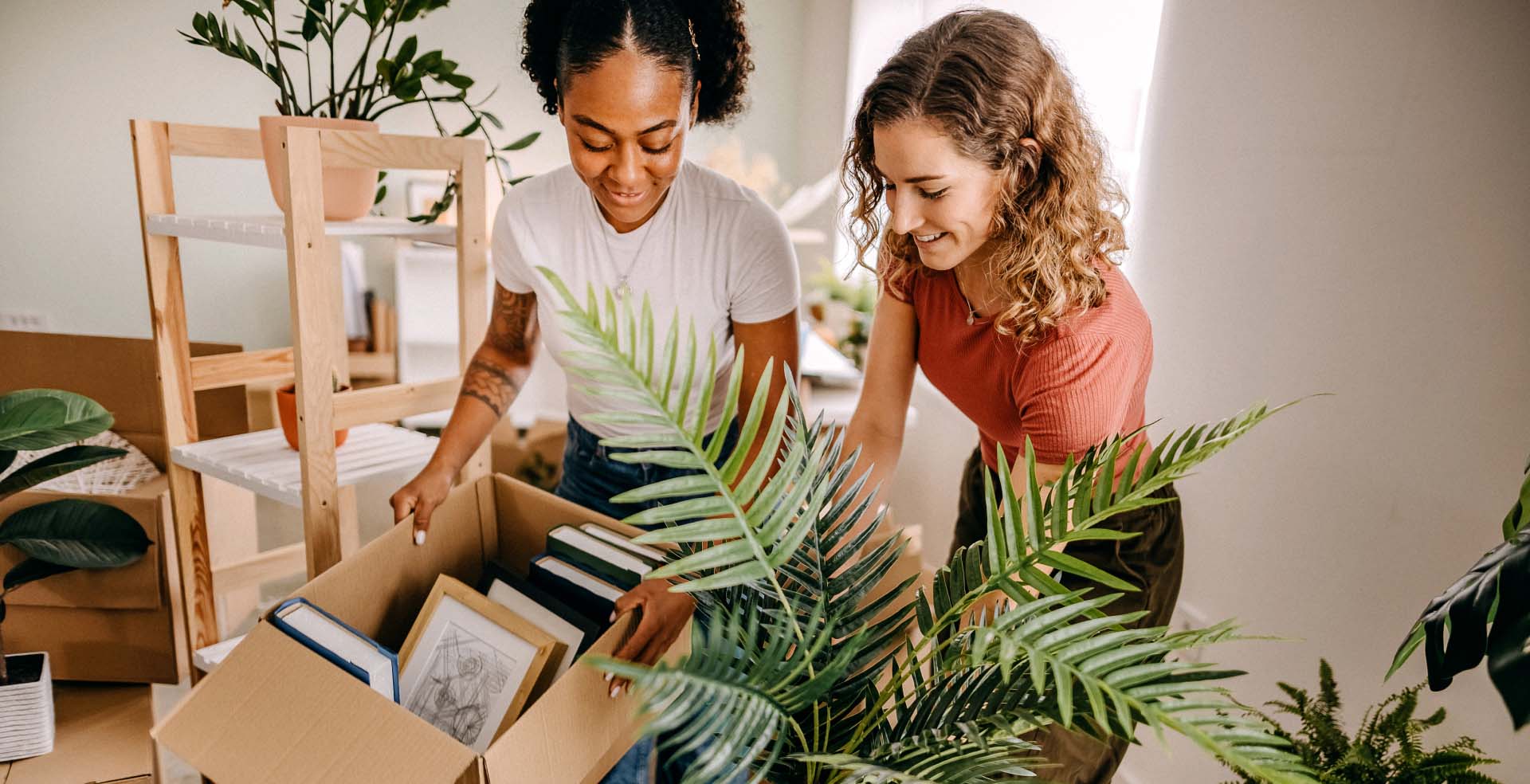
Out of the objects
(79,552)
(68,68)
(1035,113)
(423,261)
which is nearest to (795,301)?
(1035,113)

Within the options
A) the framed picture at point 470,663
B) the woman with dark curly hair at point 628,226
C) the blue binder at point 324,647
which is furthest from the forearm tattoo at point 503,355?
the blue binder at point 324,647

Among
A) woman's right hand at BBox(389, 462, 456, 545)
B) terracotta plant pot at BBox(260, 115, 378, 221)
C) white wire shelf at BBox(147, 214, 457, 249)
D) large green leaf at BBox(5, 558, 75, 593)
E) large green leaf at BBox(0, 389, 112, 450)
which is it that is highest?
terracotta plant pot at BBox(260, 115, 378, 221)

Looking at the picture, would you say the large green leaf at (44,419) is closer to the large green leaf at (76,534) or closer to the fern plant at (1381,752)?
the large green leaf at (76,534)

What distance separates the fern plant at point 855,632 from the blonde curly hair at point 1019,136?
0.32 metres

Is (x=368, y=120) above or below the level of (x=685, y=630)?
above

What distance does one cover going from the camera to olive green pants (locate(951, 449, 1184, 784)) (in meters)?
1.07

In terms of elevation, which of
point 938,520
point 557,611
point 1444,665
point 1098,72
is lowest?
point 938,520

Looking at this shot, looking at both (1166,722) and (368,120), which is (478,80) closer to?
(368,120)

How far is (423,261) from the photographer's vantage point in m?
3.64

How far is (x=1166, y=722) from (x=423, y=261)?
362 cm

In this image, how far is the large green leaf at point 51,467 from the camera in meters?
1.29

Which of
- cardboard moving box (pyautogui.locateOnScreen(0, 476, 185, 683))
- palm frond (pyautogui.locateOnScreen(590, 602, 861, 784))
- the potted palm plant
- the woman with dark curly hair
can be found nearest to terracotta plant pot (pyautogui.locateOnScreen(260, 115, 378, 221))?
the woman with dark curly hair

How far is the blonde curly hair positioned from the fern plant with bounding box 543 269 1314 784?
32 centimetres

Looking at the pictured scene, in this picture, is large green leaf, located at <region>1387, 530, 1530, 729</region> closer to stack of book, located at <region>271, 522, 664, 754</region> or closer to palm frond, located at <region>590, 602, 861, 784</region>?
palm frond, located at <region>590, 602, 861, 784</region>
